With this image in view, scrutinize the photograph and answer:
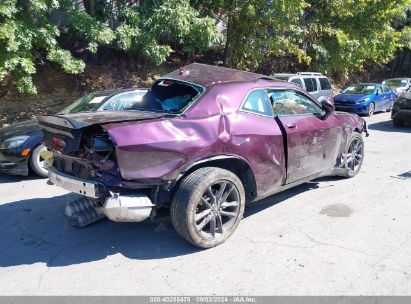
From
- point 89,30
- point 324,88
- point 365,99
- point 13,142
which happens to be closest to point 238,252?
point 13,142

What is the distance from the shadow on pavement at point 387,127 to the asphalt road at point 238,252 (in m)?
7.15

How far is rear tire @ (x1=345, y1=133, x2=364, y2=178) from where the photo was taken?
21.6ft

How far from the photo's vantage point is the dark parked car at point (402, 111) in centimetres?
1243

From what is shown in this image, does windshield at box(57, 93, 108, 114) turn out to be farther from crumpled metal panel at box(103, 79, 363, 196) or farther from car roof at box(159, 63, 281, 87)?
crumpled metal panel at box(103, 79, 363, 196)

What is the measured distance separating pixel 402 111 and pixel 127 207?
1129cm

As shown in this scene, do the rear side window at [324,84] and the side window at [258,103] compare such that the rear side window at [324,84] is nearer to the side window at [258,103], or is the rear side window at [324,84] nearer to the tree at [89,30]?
the tree at [89,30]

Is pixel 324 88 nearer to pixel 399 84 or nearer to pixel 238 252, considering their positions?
pixel 399 84

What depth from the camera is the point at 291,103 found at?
536 centimetres

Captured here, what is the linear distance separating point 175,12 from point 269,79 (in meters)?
7.05

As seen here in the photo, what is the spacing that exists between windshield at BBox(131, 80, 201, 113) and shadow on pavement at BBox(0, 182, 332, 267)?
→ 122 centimetres

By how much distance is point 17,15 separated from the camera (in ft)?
31.6

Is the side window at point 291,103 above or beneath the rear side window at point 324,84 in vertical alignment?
above

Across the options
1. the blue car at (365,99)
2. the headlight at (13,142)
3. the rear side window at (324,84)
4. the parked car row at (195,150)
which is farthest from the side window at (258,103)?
the blue car at (365,99)

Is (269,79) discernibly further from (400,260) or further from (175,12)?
(175,12)
